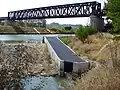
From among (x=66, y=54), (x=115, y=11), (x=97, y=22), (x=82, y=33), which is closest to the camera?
(x=115, y=11)

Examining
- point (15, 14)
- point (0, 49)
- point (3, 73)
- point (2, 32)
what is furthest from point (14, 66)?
point (15, 14)

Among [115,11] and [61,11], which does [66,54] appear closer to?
[115,11]

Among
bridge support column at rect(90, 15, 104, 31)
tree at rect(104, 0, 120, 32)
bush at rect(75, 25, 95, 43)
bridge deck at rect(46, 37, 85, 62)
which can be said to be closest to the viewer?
tree at rect(104, 0, 120, 32)

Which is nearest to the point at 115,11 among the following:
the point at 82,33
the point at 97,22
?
the point at 82,33

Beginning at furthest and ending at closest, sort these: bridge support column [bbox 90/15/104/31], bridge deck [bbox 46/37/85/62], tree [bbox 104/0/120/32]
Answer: bridge support column [bbox 90/15/104/31]
bridge deck [bbox 46/37/85/62]
tree [bbox 104/0/120/32]

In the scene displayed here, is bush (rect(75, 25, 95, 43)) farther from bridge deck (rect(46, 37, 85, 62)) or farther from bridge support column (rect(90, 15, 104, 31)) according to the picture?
bridge support column (rect(90, 15, 104, 31))

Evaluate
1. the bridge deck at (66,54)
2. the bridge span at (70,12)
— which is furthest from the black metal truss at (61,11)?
the bridge deck at (66,54)

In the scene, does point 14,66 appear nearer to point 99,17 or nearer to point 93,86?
point 93,86

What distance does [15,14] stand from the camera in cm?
14638

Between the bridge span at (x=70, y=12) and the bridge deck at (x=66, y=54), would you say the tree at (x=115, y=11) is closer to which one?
the bridge deck at (x=66, y=54)

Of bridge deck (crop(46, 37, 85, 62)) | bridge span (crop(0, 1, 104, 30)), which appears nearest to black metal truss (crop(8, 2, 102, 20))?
bridge span (crop(0, 1, 104, 30))

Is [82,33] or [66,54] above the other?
[82,33]

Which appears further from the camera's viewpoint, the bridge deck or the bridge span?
the bridge span

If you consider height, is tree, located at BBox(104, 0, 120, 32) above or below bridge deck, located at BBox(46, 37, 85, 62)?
above
